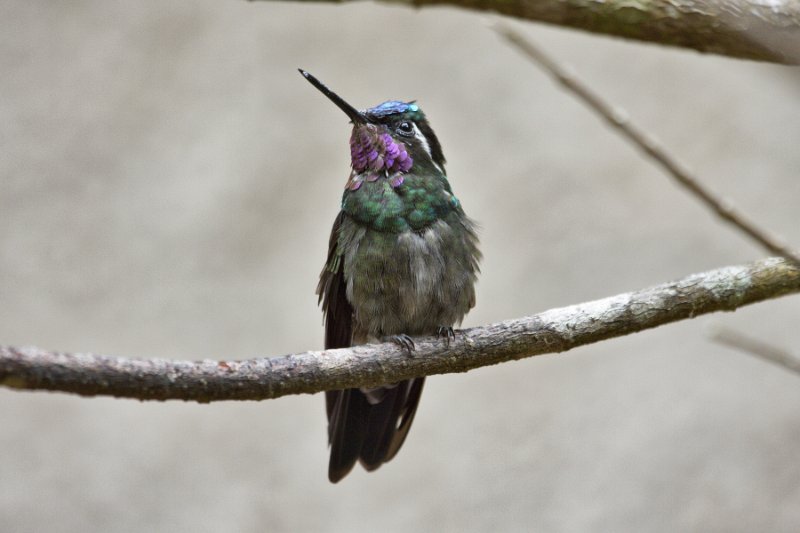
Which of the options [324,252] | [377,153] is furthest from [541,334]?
[324,252]

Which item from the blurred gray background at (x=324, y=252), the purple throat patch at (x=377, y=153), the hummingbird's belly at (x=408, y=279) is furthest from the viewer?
the blurred gray background at (x=324, y=252)

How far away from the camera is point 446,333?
130 inches

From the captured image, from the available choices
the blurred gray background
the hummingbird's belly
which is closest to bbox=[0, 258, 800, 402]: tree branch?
the hummingbird's belly

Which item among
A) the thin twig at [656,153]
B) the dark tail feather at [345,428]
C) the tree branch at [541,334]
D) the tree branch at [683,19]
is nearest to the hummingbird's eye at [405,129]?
the tree branch at [541,334]

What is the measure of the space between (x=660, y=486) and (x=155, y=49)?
210 inches

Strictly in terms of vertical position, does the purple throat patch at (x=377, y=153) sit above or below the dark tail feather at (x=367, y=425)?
above

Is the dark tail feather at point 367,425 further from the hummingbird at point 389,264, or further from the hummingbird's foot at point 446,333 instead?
the hummingbird's foot at point 446,333

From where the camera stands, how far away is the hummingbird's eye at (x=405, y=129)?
3.96m

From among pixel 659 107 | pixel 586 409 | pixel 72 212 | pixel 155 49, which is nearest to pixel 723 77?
pixel 659 107

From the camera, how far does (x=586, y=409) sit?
6.48 metres

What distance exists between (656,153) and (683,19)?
1.26 m

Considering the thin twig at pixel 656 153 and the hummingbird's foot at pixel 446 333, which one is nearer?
the thin twig at pixel 656 153

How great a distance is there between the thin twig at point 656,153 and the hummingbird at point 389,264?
5.35ft

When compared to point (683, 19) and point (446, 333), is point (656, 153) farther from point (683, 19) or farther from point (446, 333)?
point (446, 333)
